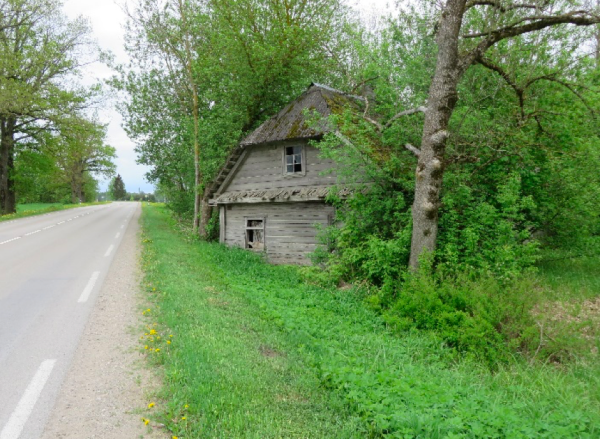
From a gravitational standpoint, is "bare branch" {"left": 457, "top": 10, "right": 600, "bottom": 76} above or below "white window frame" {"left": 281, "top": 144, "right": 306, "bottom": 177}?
above

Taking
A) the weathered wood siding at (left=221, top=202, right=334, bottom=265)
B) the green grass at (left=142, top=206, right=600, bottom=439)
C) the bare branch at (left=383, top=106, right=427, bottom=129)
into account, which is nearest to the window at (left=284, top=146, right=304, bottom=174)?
the weathered wood siding at (left=221, top=202, right=334, bottom=265)

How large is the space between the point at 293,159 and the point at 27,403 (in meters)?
12.5

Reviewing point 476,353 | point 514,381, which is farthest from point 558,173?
point 514,381

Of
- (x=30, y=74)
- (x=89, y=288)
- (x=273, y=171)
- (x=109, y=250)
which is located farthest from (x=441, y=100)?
(x=30, y=74)

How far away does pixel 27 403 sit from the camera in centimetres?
414

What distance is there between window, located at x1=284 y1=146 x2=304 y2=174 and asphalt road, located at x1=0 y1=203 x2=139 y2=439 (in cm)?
739

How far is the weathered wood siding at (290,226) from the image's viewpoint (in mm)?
14180

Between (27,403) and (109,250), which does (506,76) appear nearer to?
(27,403)

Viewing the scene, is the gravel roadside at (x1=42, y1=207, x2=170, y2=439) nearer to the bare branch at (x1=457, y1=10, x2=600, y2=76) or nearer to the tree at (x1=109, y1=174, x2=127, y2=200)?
the bare branch at (x1=457, y1=10, x2=600, y2=76)

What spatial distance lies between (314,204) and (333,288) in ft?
14.5

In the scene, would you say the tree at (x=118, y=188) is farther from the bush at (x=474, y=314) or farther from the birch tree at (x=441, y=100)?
the bush at (x=474, y=314)

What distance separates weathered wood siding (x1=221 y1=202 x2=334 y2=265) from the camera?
14.2 m

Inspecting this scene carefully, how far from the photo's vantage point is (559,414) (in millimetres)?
4086

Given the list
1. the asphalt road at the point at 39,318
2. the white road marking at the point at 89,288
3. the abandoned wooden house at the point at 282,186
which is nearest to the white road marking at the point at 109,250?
the asphalt road at the point at 39,318
